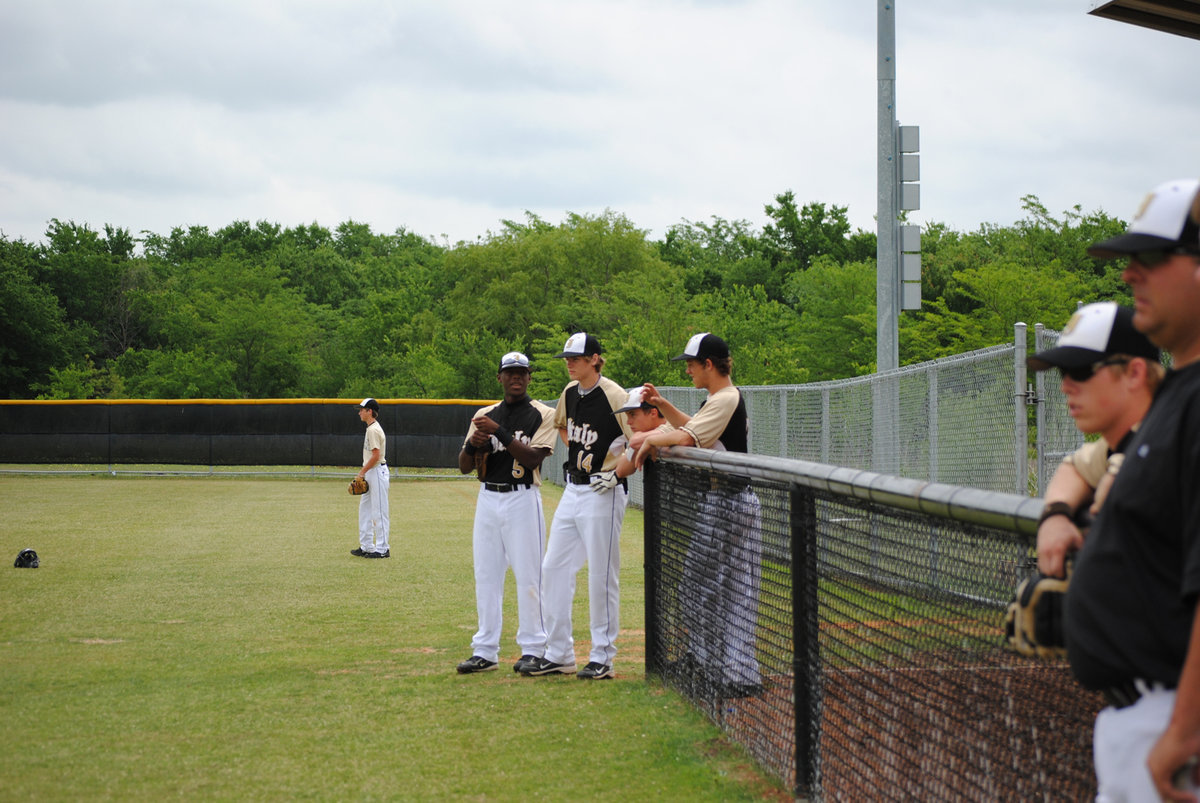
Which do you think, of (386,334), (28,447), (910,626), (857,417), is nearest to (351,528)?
(857,417)

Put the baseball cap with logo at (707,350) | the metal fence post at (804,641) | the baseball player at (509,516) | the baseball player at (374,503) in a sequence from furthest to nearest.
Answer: the baseball player at (374,503)
the baseball player at (509,516)
the baseball cap with logo at (707,350)
the metal fence post at (804,641)

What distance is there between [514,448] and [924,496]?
404 cm

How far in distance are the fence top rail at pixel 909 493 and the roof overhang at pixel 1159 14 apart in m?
5.23

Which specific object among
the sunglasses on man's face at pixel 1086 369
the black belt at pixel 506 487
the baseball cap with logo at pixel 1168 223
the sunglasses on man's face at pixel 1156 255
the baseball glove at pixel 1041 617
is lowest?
the black belt at pixel 506 487

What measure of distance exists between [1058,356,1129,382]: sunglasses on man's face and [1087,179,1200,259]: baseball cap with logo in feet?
1.29

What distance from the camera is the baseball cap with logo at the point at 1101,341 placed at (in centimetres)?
242

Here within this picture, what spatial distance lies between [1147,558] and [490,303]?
61.2m

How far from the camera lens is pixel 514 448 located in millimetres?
7004

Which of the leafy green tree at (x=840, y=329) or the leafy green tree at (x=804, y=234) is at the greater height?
the leafy green tree at (x=804, y=234)

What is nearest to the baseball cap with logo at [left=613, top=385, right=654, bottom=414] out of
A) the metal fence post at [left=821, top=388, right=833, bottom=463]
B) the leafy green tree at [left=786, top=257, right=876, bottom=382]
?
the metal fence post at [left=821, top=388, right=833, bottom=463]

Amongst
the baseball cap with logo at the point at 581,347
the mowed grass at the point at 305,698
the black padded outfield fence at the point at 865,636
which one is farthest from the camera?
the baseball cap with logo at the point at 581,347

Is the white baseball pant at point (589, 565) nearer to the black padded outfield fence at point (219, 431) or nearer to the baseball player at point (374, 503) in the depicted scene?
the baseball player at point (374, 503)

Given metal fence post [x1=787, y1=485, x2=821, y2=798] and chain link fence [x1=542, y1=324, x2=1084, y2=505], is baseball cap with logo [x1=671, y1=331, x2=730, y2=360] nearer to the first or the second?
metal fence post [x1=787, y1=485, x2=821, y2=798]

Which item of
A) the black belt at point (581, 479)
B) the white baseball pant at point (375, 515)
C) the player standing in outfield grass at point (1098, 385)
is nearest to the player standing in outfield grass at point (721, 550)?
the black belt at point (581, 479)
